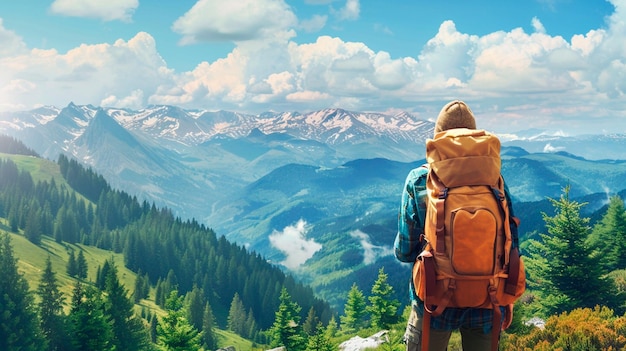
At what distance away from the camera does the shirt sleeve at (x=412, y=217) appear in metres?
5.61

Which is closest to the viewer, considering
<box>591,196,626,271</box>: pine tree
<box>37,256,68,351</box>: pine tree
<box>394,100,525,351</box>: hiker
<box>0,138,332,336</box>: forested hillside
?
<box>394,100,525,351</box>: hiker

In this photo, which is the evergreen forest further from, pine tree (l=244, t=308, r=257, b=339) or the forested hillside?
the forested hillside

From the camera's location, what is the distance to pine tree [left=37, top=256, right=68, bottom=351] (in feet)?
220

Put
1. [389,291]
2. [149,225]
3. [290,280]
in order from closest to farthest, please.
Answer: [389,291]
[290,280]
[149,225]

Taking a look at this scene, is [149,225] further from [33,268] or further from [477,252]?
[477,252]

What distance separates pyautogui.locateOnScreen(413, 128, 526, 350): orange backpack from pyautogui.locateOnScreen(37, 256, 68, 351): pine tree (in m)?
73.0

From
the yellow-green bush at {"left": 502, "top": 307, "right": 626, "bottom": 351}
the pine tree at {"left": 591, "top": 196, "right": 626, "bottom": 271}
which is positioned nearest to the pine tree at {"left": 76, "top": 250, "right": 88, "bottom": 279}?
the pine tree at {"left": 591, "top": 196, "right": 626, "bottom": 271}

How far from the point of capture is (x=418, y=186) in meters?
5.62

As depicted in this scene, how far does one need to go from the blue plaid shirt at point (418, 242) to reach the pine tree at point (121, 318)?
7275 cm

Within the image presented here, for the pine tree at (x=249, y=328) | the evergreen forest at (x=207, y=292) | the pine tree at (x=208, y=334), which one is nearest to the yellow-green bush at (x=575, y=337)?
the evergreen forest at (x=207, y=292)

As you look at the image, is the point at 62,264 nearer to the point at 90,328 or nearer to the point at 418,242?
the point at 90,328

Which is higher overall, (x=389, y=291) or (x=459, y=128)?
(x=459, y=128)

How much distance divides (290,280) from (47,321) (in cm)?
10985

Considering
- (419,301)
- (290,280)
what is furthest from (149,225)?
(419,301)
